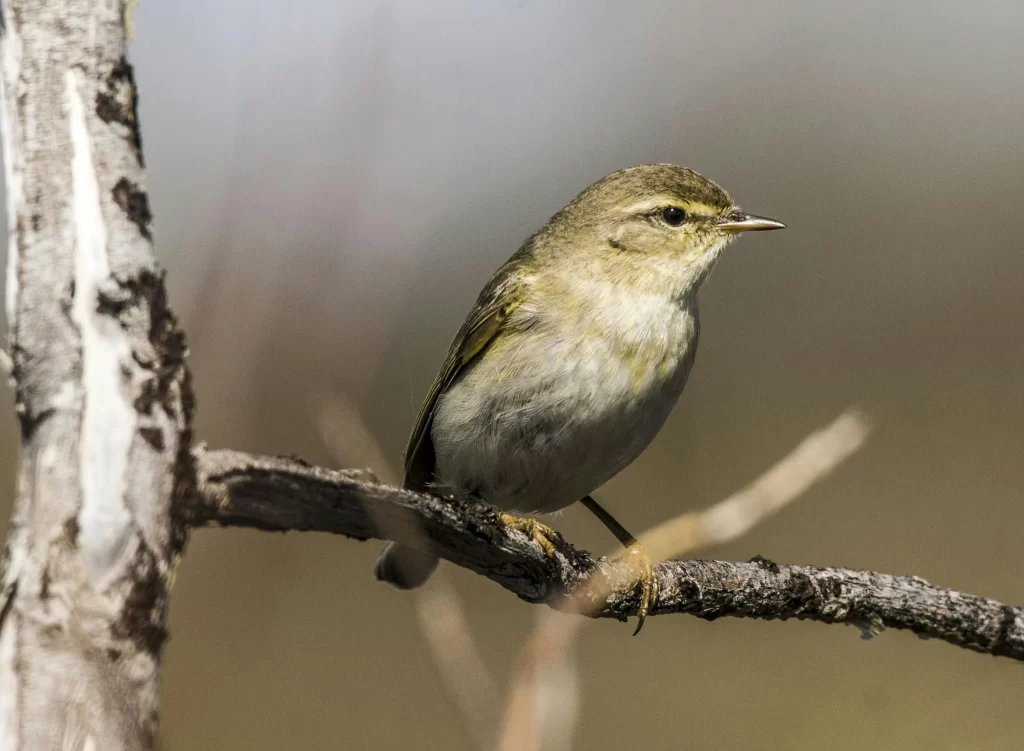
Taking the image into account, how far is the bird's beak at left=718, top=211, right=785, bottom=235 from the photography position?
3.91 m

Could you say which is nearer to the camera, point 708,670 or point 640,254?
point 640,254

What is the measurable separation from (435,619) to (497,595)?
8434mm

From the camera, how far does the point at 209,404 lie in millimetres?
1436

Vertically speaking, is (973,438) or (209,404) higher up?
(209,404)

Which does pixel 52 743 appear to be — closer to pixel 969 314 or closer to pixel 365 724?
pixel 365 724

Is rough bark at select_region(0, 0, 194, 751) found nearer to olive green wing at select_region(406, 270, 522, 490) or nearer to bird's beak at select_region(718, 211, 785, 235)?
olive green wing at select_region(406, 270, 522, 490)

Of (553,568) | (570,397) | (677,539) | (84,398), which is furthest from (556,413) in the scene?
(84,398)

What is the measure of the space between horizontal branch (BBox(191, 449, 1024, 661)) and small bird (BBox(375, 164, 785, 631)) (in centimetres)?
16

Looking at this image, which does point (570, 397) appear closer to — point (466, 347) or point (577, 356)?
point (577, 356)

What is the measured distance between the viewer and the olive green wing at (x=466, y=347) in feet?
12.0

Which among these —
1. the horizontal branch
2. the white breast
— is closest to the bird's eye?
the white breast

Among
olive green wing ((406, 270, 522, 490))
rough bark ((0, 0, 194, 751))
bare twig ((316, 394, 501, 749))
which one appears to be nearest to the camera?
rough bark ((0, 0, 194, 751))

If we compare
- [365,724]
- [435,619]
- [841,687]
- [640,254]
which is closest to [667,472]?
[841,687]

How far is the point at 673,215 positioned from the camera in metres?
3.94
